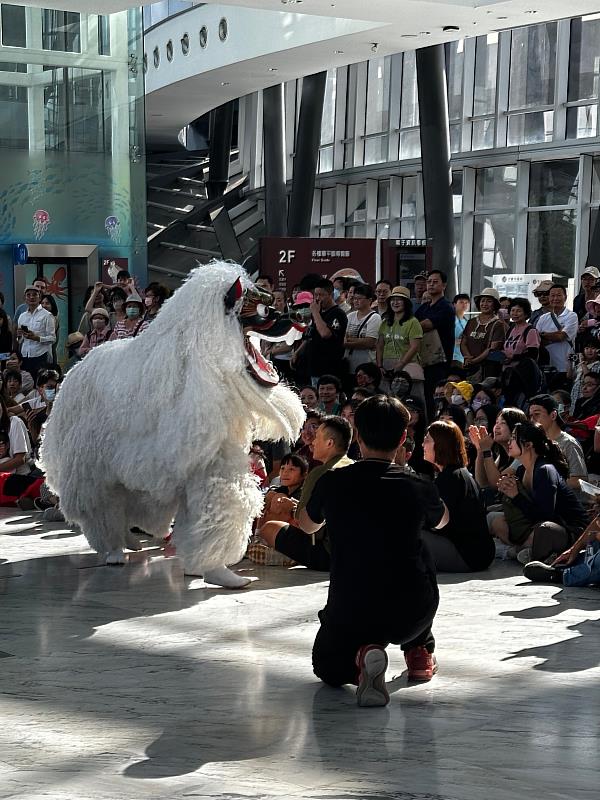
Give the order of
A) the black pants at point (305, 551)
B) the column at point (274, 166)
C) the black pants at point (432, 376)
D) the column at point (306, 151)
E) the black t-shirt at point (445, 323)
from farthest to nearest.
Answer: the column at point (274, 166) → the column at point (306, 151) → the black t-shirt at point (445, 323) → the black pants at point (432, 376) → the black pants at point (305, 551)

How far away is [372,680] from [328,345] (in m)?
7.01

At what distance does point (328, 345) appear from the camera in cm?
1165

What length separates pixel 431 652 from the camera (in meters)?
5.28

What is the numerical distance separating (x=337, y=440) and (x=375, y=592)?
2409 mm

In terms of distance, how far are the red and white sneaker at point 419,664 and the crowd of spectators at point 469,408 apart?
120 centimetres

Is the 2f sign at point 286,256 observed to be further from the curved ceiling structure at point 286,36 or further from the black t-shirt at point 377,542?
the black t-shirt at point 377,542

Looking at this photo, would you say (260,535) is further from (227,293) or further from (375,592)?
(375,592)

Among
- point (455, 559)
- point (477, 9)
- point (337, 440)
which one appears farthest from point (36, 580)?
point (477, 9)

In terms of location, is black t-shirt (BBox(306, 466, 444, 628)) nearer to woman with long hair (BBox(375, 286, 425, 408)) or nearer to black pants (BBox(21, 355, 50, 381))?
woman with long hair (BBox(375, 286, 425, 408))

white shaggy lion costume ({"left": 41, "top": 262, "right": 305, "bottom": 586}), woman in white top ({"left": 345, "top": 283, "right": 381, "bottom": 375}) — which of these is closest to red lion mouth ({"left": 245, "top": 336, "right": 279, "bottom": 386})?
white shaggy lion costume ({"left": 41, "top": 262, "right": 305, "bottom": 586})

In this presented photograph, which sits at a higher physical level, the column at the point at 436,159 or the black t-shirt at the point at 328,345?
the column at the point at 436,159

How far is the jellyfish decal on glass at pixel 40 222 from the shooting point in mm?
16547

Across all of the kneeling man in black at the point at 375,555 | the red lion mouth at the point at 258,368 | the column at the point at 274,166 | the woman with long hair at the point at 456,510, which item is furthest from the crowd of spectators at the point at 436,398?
the column at the point at 274,166

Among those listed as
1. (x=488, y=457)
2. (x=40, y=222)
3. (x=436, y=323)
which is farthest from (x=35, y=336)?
(x=488, y=457)
